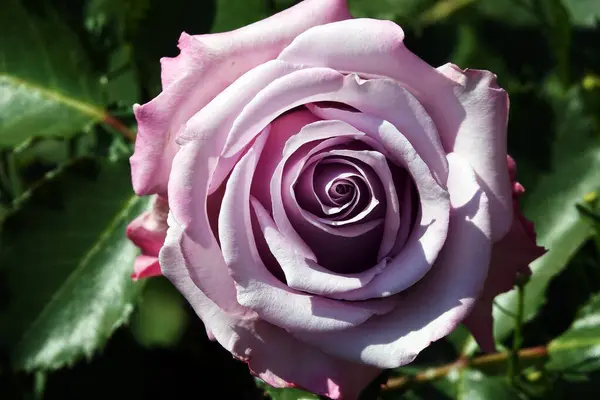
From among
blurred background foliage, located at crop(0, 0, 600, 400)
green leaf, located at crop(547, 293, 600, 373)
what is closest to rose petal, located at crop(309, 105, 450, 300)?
blurred background foliage, located at crop(0, 0, 600, 400)

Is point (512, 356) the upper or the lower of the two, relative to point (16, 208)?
lower

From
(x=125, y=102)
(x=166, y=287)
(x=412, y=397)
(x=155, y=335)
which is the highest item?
(x=125, y=102)

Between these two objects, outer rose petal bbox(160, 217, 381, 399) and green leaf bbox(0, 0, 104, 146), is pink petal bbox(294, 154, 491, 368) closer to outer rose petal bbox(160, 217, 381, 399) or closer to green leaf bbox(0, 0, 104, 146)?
outer rose petal bbox(160, 217, 381, 399)

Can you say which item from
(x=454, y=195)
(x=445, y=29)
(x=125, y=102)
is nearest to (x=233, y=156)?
(x=454, y=195)

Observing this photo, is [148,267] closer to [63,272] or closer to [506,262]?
[63,272]

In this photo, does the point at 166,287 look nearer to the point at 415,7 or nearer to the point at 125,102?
the point at 125,102

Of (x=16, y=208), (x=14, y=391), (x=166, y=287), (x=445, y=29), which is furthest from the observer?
(x=166, y=287)

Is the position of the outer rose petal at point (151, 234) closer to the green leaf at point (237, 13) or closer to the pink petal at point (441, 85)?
the pink petal at point (441, 85)

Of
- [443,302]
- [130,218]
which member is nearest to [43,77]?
[130,218]
